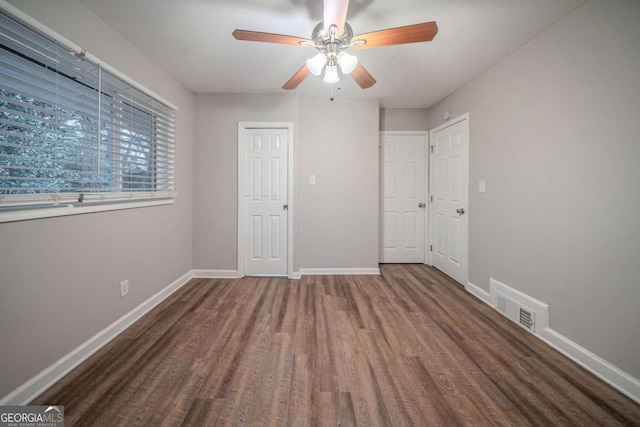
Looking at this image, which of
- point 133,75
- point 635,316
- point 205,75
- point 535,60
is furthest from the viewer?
point 205,75

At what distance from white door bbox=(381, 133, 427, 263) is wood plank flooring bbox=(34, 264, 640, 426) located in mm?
1527

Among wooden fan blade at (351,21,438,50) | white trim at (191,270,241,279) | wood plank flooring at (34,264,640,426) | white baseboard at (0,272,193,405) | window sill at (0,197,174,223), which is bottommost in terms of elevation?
wood plank flooring at (34,264,640,426)

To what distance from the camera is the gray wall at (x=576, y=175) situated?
4.66 feet

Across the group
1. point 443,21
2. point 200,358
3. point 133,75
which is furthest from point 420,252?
point 133,75

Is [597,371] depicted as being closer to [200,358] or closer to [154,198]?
[200,358]

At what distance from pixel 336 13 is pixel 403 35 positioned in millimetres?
428

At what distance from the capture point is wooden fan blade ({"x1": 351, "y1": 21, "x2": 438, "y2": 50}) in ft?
4.63

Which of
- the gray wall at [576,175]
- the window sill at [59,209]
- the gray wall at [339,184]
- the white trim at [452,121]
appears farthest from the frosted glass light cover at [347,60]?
the window sill at [59,209]

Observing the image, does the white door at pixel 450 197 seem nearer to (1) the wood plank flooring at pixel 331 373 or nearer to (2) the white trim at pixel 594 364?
(1) the wood plank flooring at pixel 331 373

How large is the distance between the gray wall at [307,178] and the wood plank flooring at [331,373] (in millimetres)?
1041

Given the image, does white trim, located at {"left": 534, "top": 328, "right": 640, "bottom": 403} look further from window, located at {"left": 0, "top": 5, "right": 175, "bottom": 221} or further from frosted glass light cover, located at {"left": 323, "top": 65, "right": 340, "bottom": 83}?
window, located at {"left": 0, "top": 5, "right": 175, "bottom": 221}

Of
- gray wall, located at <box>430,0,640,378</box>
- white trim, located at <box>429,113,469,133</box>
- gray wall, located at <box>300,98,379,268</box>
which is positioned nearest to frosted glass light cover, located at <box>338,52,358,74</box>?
gray wall, located at <box>430,0,640,378</box>

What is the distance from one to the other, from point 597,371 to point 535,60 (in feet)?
7.35

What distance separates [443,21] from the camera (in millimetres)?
1823
